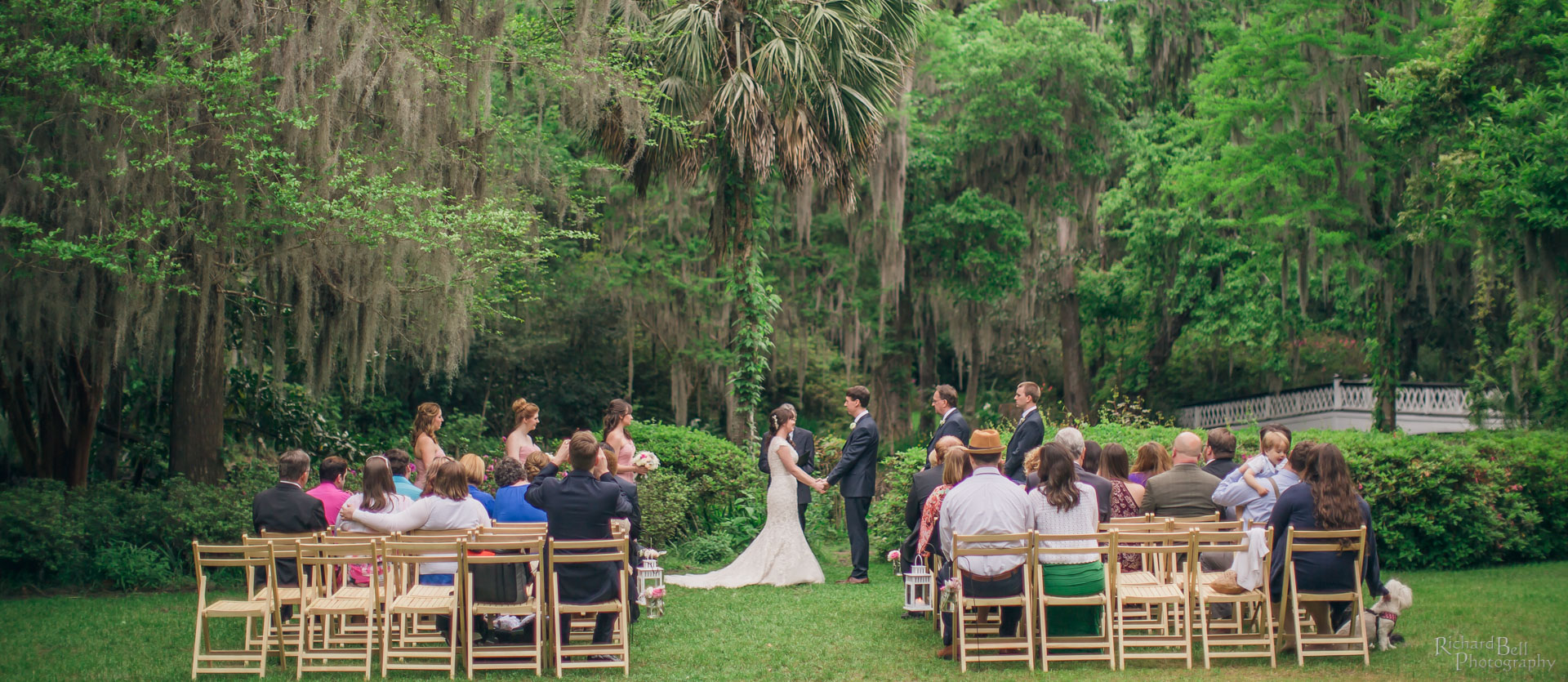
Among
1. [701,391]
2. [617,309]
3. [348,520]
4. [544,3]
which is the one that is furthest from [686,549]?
[701,391]

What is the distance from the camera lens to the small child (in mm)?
7008

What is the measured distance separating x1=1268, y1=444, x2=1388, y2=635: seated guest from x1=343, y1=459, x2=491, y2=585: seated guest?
15.3ft

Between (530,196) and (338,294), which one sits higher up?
(530,196)

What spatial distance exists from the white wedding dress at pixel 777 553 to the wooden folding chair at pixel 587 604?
10.1 ft

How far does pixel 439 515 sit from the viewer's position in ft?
21.7

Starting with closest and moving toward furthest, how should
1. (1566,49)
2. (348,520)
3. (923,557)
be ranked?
1. (348,520)
2. (923,557)
3. (1566,49)

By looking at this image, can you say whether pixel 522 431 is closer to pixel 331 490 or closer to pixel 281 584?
pixel 331 490

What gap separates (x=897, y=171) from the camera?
65.9 ft

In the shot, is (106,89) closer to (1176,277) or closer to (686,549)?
(686,549)

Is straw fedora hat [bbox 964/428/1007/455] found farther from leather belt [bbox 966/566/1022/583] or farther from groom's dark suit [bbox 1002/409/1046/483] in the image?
groom's dark suit [bbox 1002/409/1046/483]

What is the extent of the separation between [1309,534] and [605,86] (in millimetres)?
8299

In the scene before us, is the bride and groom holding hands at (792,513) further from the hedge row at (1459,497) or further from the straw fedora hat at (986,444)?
the hedge row at (1459,497)

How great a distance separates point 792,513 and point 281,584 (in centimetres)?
418

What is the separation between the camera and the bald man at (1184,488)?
7148 mm
